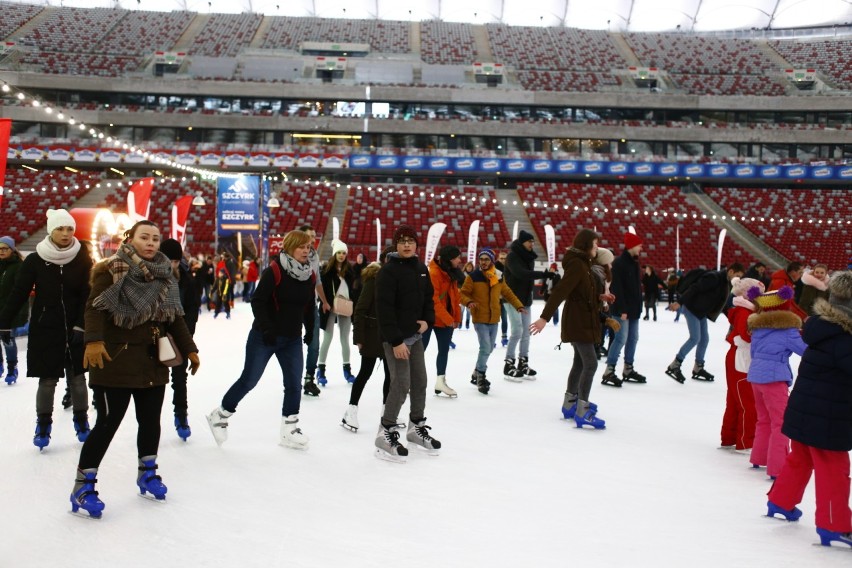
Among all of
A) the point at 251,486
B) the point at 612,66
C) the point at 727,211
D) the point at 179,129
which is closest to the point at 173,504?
the point at 251,486

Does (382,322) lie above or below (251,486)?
above

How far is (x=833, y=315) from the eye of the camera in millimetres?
3391

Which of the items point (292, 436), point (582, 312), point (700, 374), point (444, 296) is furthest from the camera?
point (700, 374)

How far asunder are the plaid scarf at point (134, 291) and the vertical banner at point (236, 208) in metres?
16.0

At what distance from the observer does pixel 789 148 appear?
4369cm

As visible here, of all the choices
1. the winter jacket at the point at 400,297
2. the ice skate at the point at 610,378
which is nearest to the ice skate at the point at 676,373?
the ice skate at the point at 610,378

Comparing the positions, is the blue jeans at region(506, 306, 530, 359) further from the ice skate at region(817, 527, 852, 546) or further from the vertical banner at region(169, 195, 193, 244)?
the vertical banner at region(169, 195, 193, 244)

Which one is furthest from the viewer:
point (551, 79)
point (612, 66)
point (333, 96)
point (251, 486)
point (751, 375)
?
point (612, 66)

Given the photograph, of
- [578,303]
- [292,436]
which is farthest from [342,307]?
[578,303]

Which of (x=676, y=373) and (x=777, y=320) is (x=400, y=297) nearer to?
(x=777, y=320)

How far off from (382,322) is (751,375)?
2.40m

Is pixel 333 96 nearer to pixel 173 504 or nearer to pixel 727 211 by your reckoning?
pixel 727 211

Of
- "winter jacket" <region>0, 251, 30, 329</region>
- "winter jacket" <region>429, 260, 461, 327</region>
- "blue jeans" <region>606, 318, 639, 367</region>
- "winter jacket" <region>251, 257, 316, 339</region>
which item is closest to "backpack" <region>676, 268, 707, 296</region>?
"blue jeans" <region>606, 318, 639, 367</region>

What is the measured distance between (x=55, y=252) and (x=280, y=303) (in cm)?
152
